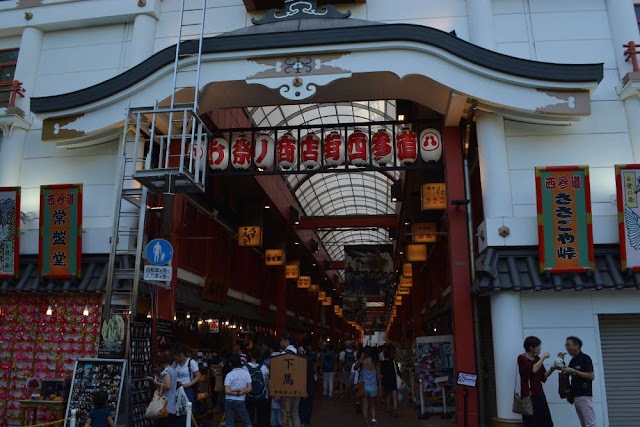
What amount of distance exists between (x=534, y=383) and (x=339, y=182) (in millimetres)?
24607

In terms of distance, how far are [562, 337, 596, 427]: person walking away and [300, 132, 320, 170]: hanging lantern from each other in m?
6.09

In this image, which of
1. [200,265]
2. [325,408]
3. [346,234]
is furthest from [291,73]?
[346,234]

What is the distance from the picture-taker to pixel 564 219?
29.1ft

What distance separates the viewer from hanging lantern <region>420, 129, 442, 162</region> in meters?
10.8

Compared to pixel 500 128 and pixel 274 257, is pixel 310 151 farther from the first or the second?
pixel 274 257

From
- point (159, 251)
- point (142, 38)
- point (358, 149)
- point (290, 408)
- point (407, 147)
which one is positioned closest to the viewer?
point (290, 408)

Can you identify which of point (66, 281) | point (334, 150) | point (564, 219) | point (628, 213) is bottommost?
point (66, 281)

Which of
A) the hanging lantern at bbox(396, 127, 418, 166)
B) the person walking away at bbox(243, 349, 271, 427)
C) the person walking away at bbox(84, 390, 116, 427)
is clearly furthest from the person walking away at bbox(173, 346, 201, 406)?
the hanging lantern at bbox(396, 127, 418, 166)

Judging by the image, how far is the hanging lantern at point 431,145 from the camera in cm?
1077

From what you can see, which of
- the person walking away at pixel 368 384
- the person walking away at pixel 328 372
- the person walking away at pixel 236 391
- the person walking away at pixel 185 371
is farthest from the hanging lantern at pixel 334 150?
the person walking away at pixel 328 372

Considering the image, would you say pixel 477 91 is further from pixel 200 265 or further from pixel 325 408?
pixel 325 408

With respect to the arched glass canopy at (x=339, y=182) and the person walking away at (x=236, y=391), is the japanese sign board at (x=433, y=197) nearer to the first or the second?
the arched glass canopy at (x=339, y=182)

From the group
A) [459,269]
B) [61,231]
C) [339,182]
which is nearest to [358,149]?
[459,269]

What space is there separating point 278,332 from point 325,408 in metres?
9.19
